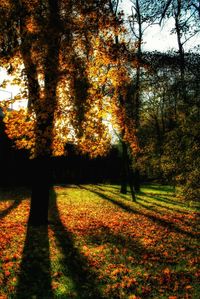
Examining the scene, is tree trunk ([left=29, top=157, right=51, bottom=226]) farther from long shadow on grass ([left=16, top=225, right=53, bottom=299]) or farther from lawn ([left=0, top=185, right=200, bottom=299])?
long shadow on grass ([left=16, top=225, right=53, bottom=299])

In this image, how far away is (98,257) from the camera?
834 cm

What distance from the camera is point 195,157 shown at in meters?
12.1

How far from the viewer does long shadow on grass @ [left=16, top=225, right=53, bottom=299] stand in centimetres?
605

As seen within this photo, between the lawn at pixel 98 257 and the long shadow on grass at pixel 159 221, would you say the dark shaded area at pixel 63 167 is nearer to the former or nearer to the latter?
the lawn at pixel 98 257

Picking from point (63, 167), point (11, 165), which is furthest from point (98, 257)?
point (63, 167)

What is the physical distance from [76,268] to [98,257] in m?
1.02

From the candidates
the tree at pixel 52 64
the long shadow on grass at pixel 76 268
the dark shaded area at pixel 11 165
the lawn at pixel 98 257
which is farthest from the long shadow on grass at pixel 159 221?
the dark shaded area at pixel 11 165

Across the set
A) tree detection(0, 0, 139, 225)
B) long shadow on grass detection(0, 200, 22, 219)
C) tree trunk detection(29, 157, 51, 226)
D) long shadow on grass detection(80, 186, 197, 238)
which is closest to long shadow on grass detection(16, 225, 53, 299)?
tree trunk detection(29, 157, 51, 226)

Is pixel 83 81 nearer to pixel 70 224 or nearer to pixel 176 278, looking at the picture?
pixel 70 224

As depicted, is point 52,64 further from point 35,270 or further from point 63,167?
point 63,167

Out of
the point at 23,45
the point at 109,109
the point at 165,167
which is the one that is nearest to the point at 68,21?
the point at 23,45

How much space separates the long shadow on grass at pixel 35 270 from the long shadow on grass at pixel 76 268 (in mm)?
471

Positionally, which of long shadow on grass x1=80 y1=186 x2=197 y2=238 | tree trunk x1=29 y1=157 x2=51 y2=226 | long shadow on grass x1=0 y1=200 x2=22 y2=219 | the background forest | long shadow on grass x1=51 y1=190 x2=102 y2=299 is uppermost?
the background forest

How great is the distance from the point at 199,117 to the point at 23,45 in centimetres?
719
